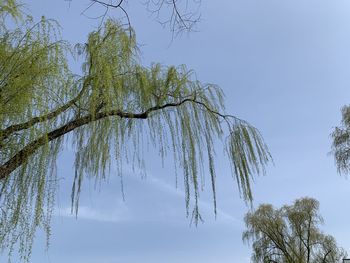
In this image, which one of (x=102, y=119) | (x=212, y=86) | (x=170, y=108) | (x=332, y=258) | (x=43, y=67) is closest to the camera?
(x=43, y=67)

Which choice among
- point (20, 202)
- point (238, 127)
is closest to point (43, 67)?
point (20, 202)

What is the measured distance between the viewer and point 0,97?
4.18 metres

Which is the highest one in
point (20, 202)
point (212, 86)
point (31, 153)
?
point (212, 86)

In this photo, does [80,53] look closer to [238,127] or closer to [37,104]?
[37,104]

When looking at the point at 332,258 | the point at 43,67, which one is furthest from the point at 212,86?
the point at 332,258

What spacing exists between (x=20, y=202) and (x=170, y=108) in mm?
1938

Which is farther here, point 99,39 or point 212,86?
point 212,86

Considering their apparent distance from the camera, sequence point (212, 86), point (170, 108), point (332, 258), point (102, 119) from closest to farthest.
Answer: point (102, 119) < point (170, 108) < point (212, 86) < point (332, 258)

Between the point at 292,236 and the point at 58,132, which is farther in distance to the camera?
the point at 292,236

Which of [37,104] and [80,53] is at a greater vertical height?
[80,53]

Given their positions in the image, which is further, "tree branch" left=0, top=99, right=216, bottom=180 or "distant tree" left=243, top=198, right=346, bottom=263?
"distant tree" left=243, top=198, right=346, bottom=263

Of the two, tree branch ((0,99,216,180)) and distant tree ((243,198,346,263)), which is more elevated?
distant tree ((243,198,346,263))

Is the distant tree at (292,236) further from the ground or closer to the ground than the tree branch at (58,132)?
further from the ground

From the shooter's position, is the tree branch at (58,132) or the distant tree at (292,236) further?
the distant tree at (292,236)
